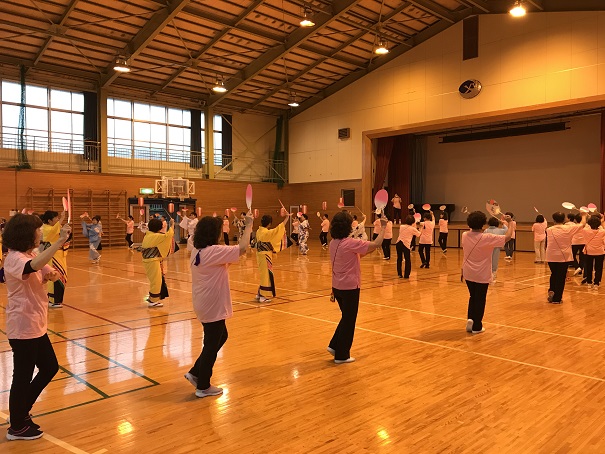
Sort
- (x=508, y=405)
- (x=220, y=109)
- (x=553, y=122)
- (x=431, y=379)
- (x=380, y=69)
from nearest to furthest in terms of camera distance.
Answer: (x=508, y=405) < (x=431, y=379) < (x=553, y=122) < (x=380, y=69) < (x=220, y=109)

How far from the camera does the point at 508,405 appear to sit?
3.95 meters

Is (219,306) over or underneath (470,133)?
underneath

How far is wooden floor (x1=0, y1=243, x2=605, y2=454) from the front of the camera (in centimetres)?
338

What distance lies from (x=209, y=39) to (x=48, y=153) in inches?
316

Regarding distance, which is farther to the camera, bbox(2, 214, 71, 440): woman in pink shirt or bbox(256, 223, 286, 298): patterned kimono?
bbox(256, 223, 286, 298): patterned kimono

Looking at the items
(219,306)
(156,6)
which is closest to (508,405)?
(219,306)

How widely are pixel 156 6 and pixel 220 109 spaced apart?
906 cm

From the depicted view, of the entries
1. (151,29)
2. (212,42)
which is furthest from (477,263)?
(212,42)

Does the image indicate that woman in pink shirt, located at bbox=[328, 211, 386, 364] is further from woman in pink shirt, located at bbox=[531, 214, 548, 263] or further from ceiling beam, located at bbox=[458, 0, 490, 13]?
ceiling beam, located at bbox=[458, 0, 490, 13]

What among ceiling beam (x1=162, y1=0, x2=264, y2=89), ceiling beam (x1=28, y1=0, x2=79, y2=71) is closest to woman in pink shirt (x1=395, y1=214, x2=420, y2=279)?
ceiling beam (x1=162, y1=0, x2=264, y2=89)

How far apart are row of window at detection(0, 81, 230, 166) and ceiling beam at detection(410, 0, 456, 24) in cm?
1178

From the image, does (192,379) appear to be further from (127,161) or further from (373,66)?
(373,66)

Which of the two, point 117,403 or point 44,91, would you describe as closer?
point 117,403

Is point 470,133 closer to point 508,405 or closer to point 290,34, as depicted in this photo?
point 290,34
